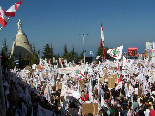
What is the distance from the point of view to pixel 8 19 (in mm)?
4875

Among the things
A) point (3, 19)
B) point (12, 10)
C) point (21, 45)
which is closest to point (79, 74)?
point (12, 10)

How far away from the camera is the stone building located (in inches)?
2112

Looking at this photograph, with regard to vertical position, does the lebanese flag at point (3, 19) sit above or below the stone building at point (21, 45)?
below

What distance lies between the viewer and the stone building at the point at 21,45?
53.7 m

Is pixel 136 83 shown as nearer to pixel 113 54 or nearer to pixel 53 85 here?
pixel 113 54

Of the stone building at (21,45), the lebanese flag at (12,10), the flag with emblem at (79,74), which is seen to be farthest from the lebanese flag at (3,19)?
the stone building at (21,45)

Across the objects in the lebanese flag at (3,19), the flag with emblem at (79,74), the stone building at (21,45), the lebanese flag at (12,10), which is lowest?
the flag with emblem at (79,74)

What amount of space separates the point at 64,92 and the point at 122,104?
8.44ft

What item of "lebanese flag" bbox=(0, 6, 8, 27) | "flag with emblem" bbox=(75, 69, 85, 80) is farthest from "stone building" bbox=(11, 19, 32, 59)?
"lebanese flag" bbox=(0, 6, 8, 27)

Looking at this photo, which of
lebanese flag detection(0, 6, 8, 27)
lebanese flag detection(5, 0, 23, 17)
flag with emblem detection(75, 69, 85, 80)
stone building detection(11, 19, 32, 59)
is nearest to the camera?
lebanese flag detection(0, 6, 8, 27)

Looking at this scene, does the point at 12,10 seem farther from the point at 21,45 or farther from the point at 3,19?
the point at 21,45

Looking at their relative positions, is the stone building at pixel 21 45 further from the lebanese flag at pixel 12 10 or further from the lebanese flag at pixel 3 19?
the lebanese flag at pixel 3 19

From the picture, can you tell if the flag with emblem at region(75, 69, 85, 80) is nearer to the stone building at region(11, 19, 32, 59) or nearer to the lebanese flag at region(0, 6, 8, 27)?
the lebanese flag at region(0, 6, 8, 27)

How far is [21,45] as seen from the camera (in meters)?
59.0
